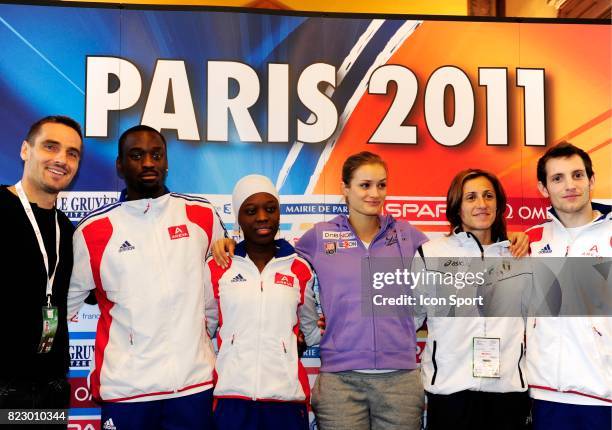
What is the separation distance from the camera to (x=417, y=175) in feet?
12.0

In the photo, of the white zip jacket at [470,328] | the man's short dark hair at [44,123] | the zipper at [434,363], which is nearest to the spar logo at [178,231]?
the man's short dark hair at [44,123]

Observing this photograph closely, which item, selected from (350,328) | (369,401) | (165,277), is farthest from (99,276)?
(369,401)

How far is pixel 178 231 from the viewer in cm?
268

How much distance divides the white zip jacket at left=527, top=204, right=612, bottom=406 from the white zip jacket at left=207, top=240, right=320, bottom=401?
1051 millimetres

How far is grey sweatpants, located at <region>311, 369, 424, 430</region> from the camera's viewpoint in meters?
2.66

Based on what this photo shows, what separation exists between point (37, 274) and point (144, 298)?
435mm

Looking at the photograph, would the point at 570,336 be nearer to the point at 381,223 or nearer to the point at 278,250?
the point at 381,223

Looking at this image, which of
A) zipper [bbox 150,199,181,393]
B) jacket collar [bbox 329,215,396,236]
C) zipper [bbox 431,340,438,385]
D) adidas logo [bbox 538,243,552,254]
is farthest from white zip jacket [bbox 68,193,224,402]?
adidas logo [bbox 538,243,552,254]

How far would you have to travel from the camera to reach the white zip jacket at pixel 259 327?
2.51 metres

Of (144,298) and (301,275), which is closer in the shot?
(144,298)

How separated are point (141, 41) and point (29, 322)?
74.0 inches

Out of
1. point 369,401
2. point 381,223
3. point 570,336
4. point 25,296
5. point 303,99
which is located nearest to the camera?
point 25,296

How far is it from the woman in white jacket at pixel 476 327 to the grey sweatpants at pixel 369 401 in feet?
0.27

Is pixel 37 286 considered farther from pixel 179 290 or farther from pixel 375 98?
pixel 375 98
